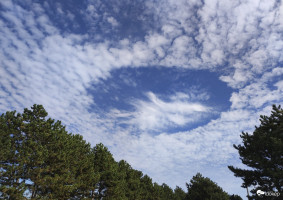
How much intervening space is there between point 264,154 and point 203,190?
27.5m

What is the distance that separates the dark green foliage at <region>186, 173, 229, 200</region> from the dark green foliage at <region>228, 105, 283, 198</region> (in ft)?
74.0

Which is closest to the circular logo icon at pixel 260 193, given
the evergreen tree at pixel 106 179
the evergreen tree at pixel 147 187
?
the evergreen tree at pixel 106 179

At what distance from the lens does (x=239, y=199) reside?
27.0 metres

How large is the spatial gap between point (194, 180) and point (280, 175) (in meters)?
32.9

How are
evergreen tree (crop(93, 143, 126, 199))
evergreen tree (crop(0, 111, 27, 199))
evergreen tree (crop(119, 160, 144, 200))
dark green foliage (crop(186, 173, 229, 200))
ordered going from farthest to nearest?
dark green foliage (crop(186, 173, 229, 200)) < evergreen tree (crop(119, 160, 144, 200)) < evergreen tree (crop(93, 143, 126, 199)) < evergreen tree (crop(0, 111, 27, 199))

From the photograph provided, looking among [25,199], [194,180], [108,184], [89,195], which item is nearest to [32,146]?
[25,199]

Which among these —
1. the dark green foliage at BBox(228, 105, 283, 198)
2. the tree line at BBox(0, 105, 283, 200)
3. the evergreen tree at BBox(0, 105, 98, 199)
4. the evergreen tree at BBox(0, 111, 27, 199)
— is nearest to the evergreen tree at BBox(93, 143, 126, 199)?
the tree line at BBox(0, 105, 283, 200)

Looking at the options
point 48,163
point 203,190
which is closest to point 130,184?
point 203,190

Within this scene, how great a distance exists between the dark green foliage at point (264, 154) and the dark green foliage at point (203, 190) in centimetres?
2254

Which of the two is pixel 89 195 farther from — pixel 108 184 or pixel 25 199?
pixel 25 199

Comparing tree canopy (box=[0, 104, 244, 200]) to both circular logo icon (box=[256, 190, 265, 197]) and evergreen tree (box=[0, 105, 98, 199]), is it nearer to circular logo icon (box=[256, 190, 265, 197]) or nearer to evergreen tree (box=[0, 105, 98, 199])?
evergreen tree (box=[0, 105, 98, 199])

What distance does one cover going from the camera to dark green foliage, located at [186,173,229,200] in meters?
44.1

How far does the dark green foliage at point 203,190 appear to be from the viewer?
4406 centimetres

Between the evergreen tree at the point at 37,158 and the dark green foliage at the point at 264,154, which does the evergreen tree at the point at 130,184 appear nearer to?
the evergreen tree at the point at 37,158
